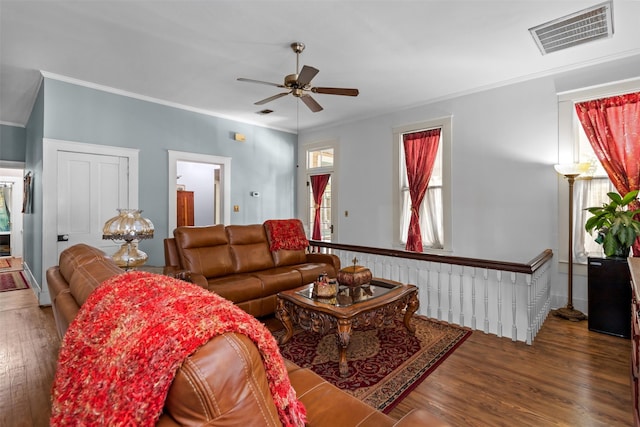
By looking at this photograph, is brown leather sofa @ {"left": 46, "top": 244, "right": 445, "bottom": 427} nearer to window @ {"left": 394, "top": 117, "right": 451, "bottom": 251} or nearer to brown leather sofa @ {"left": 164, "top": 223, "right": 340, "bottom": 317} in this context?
brown leather sofa @ {"left": 164, "top": 223, "right": 340, "bottom": 317}

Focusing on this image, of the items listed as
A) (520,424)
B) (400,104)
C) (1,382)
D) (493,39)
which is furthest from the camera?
(400,104)

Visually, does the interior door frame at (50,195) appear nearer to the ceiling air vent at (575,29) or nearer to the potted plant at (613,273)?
the ceiling air vent at (575,29)

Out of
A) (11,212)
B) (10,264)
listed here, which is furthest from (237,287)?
(11,212)


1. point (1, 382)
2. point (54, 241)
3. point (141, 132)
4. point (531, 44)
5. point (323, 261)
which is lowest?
point (1, 382)

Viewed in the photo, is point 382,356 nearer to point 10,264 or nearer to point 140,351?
point 140,351

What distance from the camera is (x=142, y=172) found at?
4.85m

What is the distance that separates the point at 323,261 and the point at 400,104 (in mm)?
2856

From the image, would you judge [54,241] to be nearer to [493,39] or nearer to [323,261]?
[323,261]

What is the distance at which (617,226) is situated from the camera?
10.3ft


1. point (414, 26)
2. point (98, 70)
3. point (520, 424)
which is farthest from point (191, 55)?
point (520, 424)

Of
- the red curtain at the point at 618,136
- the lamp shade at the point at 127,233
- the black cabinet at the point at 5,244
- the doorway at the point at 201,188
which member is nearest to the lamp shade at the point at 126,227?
the lamp shade at the point at 127,233

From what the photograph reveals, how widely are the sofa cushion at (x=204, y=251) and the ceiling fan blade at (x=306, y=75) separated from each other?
6.65 ft

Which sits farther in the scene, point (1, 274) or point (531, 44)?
point (1, 274)

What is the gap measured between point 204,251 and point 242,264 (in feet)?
1.58
